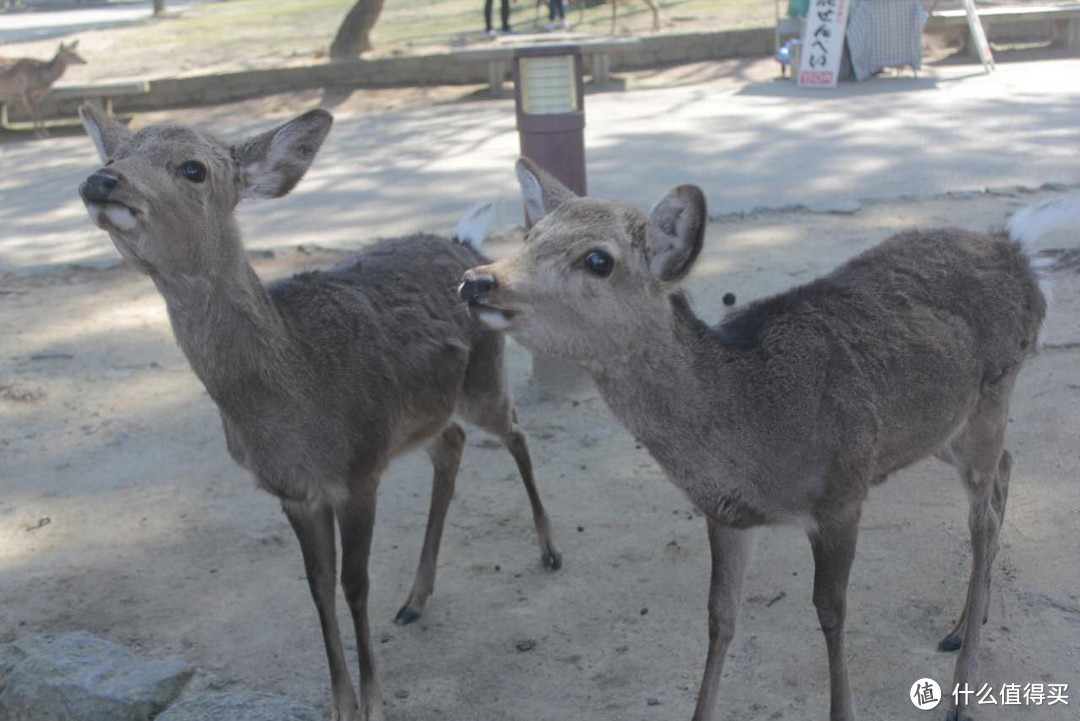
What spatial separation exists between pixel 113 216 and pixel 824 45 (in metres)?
13.7

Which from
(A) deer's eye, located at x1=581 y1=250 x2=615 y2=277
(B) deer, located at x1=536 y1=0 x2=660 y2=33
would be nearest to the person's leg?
(B) deer, located at x1=536 y1=0 x2=660 y2=33

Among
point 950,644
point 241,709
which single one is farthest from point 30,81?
point 950,644

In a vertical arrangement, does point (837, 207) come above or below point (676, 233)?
below

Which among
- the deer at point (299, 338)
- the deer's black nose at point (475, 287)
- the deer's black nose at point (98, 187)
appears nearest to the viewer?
the deer's black nose at point (475, 287)

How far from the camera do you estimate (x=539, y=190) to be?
364cm

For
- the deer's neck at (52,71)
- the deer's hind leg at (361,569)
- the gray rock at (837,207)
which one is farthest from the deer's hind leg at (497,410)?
the deer's neck at (52,71)

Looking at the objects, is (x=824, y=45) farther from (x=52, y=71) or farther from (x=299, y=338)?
(x=299, y=338)

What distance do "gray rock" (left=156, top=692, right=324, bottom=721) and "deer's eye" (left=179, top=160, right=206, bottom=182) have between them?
63.6 inches

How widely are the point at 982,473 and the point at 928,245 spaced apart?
2.61ft

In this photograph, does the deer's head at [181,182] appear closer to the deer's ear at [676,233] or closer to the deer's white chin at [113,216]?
the deer's white chin at [113,216]

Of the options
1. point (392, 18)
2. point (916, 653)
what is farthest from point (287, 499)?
point (392, 18)

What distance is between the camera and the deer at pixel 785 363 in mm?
3217

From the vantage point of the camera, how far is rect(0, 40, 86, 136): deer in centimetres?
1641

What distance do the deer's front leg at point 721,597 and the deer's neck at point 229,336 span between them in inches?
58.1
